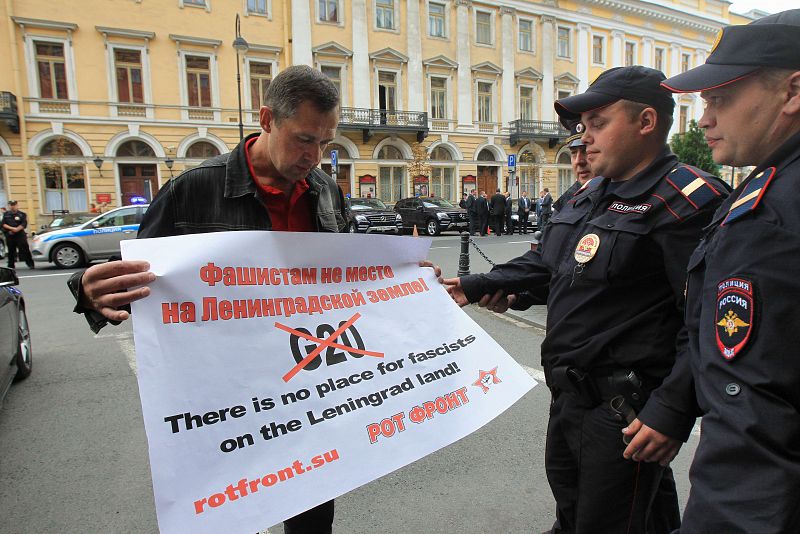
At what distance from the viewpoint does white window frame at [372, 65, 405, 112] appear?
29.2 meters

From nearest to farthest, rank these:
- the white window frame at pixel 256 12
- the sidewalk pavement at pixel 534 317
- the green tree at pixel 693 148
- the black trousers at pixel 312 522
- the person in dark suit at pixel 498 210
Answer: the black trousers at pixel 312 522
the sidewalk pavement at pixel 534 317
the person in dark suit at pixel 498 210
the white window frame at pixel 256 12
the green tree at pixel 693 148

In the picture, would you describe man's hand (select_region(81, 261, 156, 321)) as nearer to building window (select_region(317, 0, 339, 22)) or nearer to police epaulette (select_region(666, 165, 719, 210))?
police epaulette (select_region(666, 165, 719, 210))

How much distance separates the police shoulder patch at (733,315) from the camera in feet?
3.38

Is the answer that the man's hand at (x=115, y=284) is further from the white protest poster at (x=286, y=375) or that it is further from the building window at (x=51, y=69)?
the building window at (x=51, y=69)

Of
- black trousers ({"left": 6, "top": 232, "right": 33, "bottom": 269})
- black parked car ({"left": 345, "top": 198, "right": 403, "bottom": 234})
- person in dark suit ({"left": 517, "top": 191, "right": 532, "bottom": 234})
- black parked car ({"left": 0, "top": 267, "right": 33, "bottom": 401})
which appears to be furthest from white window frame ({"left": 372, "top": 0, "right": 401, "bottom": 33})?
black parked car ({"left": 0, "top": 267, "right": 33, "bottom": 401})


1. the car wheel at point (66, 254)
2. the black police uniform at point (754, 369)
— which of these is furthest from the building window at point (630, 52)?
the black police uniform at point (754, 369)

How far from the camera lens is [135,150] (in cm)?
2452

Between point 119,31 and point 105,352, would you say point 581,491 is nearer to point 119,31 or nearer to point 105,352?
point 105,352

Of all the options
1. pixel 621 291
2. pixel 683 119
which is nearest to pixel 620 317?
pixel 621 291

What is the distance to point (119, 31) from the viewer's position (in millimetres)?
23359

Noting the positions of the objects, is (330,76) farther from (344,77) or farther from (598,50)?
(598,50)

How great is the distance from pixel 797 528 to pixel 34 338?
7.58 meters

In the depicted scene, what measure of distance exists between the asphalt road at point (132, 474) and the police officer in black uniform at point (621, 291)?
0.98m

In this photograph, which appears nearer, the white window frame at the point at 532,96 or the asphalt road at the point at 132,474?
the asphalt road at the point at 132,474
